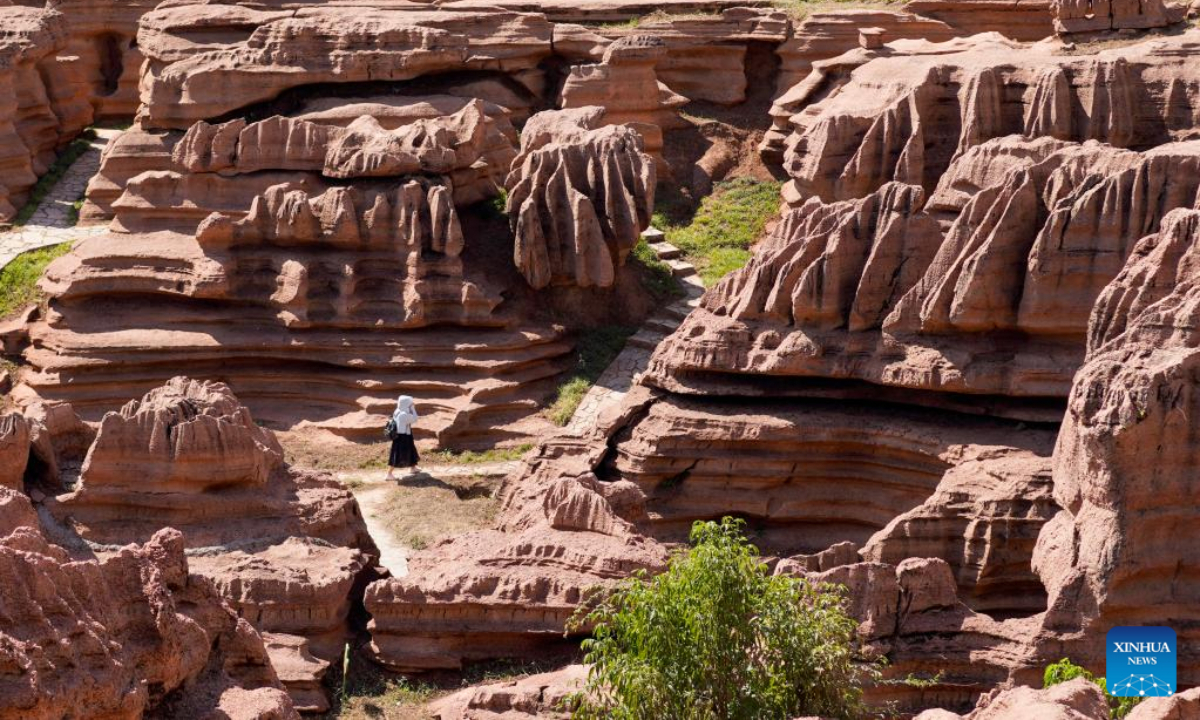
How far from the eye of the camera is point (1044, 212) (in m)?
24.2

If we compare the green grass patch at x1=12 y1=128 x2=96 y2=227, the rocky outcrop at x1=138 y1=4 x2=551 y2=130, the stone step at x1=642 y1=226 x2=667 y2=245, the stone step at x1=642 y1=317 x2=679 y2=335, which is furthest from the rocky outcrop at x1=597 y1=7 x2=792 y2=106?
the green grass patch at x1=12 y1=128 x2=96 y2=227

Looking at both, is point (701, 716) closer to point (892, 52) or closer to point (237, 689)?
point (237, 689)

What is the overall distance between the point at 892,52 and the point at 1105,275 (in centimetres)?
1265

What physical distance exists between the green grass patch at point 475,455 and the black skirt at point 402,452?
620 mm

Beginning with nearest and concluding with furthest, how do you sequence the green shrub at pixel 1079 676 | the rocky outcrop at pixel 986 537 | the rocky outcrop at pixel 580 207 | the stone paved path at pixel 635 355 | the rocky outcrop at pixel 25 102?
the green shrub at pixel 1079 676 → the rocky outcrop at pixel 986 537 → the stone paved path at pixel 635 355 → the rocky outcrop at pixel 580 207 → the rocky outcrop at pixel 25 102

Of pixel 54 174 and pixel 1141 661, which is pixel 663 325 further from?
pixel 1141 661

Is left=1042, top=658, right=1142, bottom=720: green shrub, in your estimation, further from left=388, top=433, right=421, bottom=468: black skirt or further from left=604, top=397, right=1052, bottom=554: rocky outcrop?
left=388, top=433, right=421, bottom=468: black skirt

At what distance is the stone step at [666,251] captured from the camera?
3522cm

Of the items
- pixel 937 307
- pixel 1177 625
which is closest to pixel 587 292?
pixel 937 307

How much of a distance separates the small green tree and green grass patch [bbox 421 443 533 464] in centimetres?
1194

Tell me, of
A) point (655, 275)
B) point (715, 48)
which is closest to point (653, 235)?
point (655, 275)

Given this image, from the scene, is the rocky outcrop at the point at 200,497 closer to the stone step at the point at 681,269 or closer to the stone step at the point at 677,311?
the stone step at the point at 677,311

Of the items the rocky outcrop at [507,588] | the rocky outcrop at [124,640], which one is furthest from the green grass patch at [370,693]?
the rocky outcrop at [124,640]

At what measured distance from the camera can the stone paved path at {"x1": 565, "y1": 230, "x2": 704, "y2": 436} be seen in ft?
101
